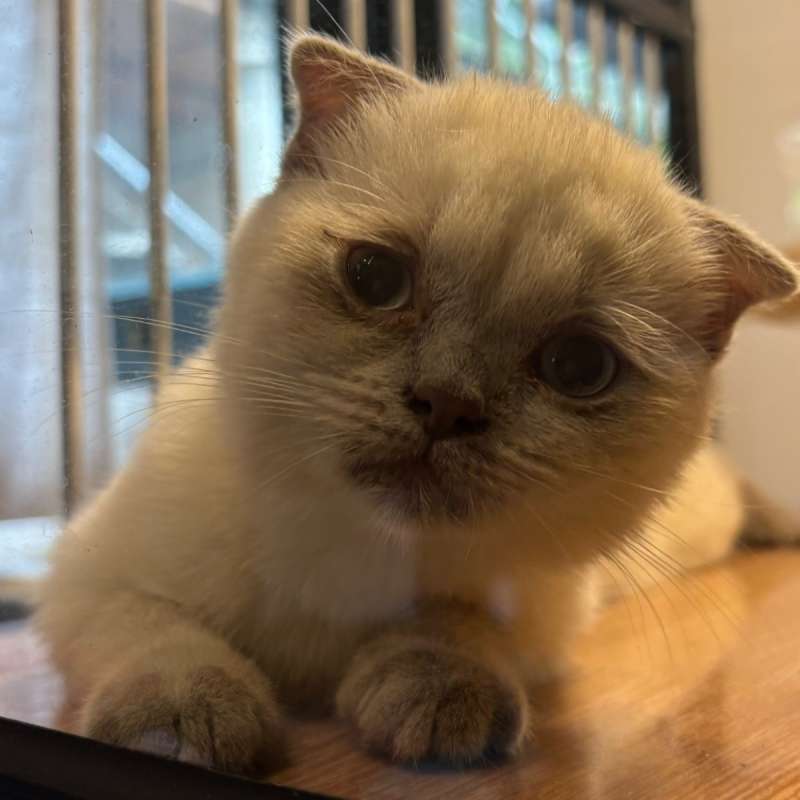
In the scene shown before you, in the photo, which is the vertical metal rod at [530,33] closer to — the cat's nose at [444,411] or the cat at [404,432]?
the cat at [404,432]

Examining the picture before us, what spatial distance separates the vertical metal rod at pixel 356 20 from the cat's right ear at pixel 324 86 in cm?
25

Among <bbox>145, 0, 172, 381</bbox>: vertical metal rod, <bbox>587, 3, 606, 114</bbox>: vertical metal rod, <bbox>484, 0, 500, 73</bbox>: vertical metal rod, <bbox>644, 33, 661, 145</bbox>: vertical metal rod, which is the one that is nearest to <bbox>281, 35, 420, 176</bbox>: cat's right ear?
<bbox>145, 0, 172, 381</bbox>: vertical metal rod

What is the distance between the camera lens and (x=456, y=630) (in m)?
0.86

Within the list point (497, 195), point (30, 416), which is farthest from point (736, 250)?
point (30, 416)

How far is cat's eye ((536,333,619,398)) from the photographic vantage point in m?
0.77

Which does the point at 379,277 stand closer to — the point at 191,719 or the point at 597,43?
the point at 191,719

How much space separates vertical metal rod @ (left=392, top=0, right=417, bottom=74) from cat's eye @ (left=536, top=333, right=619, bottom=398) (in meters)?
0.57

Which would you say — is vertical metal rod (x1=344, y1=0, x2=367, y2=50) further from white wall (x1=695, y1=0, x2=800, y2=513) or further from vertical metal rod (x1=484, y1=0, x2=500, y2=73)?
white wall (x1=695, y1=0, x2=800, y2=513)

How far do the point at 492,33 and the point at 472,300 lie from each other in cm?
87

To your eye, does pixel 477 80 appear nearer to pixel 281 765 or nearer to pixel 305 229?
pixel 305 229

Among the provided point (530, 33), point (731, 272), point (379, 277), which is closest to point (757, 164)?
point (530, 33)

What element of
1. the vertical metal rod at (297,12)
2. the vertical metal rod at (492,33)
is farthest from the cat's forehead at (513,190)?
the vertical metal rod at (492,33)

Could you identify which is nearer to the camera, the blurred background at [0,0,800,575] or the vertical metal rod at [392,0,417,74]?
the blurred background at [0,0,800,575]

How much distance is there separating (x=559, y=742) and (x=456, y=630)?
13 centimetres
